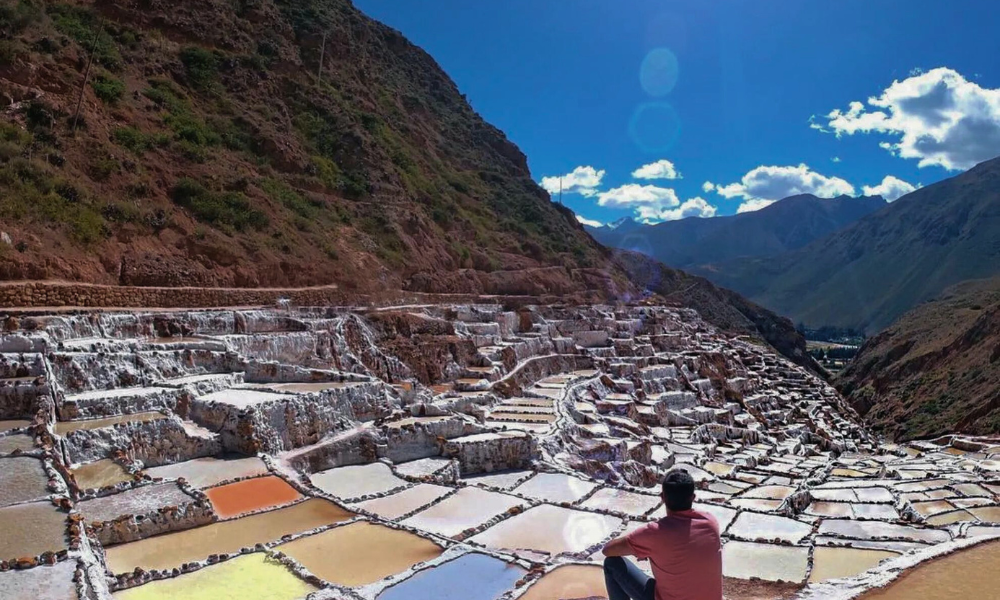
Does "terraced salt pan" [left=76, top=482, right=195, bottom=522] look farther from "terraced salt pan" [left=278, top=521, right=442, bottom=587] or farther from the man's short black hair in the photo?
the man's short black hair

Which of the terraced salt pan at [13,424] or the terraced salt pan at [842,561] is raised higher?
the terraced salt pan at [13,424]

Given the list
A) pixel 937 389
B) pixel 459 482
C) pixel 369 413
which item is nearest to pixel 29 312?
pixel 369 413

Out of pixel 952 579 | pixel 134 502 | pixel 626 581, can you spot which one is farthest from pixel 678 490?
pixel 134 502

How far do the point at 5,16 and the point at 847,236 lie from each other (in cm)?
20078

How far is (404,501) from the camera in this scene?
11.1 m

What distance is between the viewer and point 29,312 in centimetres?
1379

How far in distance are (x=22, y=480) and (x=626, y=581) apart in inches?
321

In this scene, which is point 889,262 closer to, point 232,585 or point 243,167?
point 243,167

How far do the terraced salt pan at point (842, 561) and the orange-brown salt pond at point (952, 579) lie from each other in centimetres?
127

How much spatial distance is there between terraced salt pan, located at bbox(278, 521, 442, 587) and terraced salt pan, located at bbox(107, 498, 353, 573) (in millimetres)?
500

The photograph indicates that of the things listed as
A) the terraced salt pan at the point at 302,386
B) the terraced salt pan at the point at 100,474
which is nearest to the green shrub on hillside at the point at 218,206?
the terraced salt pan at the point at 302,386

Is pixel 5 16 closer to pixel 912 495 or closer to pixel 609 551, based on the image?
pixel 609 551

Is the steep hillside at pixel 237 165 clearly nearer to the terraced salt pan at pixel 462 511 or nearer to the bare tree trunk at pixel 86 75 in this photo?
the bare tree trunk at pixel 86 75

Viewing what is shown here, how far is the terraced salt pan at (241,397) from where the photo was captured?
12.7 meters
